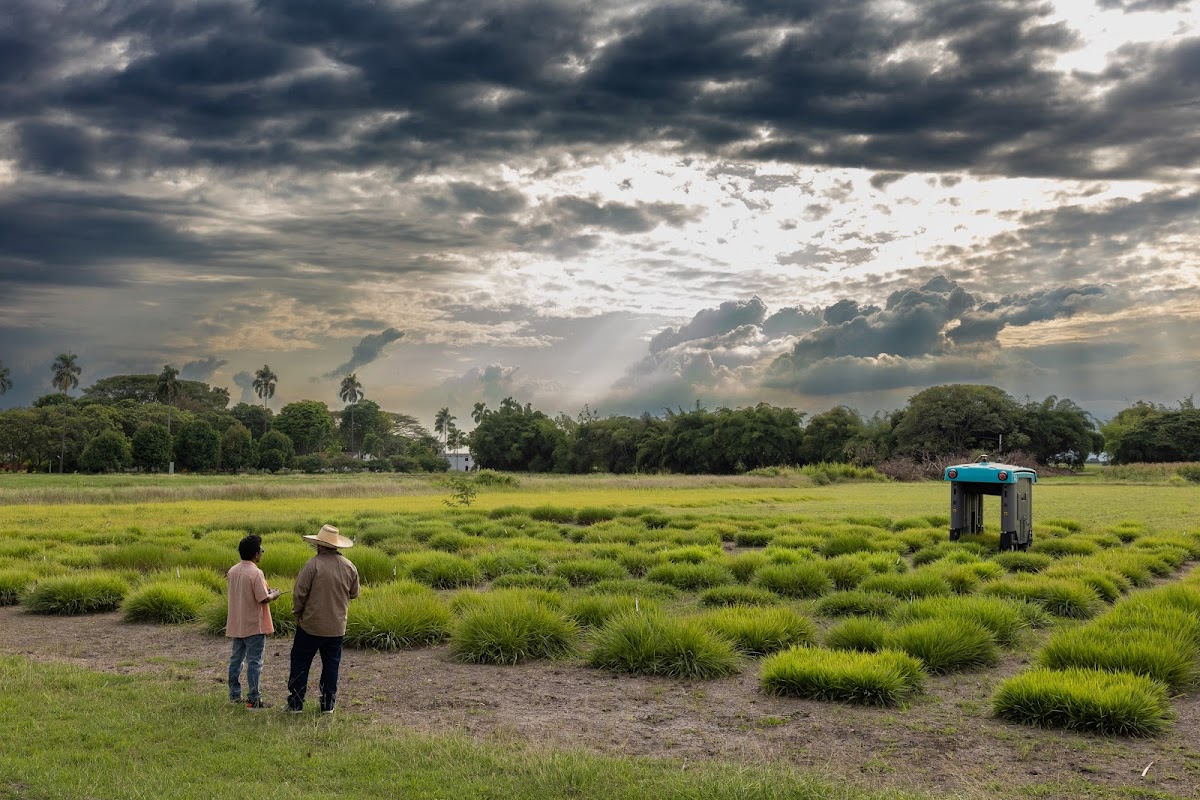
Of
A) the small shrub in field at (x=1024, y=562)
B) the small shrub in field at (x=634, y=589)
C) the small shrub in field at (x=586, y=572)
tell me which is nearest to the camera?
the small shrub in field at (x=634, y=589)

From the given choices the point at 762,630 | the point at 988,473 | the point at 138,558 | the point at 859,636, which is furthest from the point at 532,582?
the point at 988,473

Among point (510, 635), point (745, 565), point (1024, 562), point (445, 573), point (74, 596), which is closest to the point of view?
point (510, 635)

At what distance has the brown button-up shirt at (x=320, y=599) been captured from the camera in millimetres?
8727

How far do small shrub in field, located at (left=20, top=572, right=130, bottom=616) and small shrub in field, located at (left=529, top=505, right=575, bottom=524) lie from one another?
18698mm

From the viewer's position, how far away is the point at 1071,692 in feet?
28.7

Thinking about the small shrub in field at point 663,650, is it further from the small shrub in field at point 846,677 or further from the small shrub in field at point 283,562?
the small shrub in field at point 283,562

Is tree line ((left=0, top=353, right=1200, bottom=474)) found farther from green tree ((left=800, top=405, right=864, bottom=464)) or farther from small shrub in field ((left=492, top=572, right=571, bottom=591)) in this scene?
small shrub in field ((left=492, top=572, right=571, bottom=591))

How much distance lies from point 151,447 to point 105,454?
5851 mm

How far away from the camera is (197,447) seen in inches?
4377

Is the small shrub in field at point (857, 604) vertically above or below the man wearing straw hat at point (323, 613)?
below

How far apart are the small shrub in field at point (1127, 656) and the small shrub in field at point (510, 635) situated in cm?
581

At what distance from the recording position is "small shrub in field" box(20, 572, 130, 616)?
15438 millimetres

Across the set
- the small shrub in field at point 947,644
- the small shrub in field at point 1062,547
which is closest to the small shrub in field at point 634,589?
the small shrub in field at point 947,644

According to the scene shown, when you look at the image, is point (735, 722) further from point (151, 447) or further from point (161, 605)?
point (151, 447)
